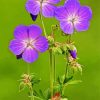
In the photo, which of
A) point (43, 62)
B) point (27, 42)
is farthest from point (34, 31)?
point (43, 62)

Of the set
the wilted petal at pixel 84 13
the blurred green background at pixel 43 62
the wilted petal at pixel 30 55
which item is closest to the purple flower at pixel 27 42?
the wilted petal at pixel 30 55

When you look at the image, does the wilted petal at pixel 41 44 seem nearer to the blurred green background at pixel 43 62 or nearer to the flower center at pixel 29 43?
the flower center at pixel 29 43

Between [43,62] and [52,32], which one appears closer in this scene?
[52,32]

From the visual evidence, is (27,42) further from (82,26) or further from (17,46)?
(82,26)

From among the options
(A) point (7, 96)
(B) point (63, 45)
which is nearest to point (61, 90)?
(B) point (63, 45)

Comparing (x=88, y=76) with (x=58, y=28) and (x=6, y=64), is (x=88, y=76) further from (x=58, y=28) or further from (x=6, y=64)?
(x=58, y=28)

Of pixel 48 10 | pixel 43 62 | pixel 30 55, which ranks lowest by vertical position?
pixel 43 62

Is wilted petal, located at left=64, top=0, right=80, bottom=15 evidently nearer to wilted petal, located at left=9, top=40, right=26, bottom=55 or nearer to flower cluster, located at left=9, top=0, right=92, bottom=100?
flower cluster, located at left=9, top=0, right=92, bottom=100
